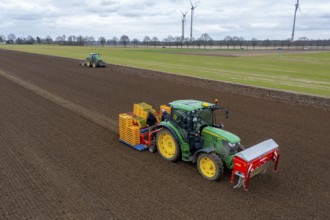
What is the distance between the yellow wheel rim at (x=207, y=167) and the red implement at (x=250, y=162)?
60 centimetres

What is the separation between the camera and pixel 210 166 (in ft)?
23.5

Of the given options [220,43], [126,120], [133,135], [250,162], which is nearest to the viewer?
[250,162]

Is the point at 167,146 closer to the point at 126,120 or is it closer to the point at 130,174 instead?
the point at 130,174

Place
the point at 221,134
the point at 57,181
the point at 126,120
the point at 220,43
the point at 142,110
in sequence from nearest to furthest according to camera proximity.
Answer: the point at 57,181 → the point at 221,134 → the point at 126,120 → the point at 142,110 → the point at 220,43

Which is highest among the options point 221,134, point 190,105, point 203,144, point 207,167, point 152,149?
point 190,105

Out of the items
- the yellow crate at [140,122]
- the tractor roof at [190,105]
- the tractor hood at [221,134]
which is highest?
the tractor roof at [190,105]

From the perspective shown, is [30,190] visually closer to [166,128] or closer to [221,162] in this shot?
[166,128]

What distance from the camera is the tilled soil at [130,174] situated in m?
6.05

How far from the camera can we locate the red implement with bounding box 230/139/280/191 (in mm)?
6293

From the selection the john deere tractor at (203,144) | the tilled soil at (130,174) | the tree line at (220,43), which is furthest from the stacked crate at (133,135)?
the tree line at (220,43)

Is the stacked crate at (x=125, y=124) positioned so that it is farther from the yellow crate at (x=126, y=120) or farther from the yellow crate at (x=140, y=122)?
the yellow crate at (x=140, y=122)

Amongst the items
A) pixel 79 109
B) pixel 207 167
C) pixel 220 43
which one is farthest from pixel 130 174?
pixel 220 43

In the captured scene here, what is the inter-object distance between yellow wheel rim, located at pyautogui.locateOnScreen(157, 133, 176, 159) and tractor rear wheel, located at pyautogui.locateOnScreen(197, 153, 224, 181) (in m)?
1.09

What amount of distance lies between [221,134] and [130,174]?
278 centimetres
